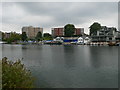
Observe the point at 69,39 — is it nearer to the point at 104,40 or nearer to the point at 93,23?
the point at 93,23

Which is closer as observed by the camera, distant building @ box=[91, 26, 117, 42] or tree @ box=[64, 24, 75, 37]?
distant building @ box=[91, 26, 117, 42]

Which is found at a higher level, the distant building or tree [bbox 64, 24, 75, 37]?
tree [bbox 64, 24, 75, 37]

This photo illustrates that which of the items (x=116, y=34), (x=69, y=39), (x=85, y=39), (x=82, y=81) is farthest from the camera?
(x=69, y=39)

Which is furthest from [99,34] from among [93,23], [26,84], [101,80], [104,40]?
[26,84]

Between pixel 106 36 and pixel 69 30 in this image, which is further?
pixel 69 30

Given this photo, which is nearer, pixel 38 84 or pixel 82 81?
pixel 38 84

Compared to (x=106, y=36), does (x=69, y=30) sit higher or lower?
higher

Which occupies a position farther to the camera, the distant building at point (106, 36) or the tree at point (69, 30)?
the tree at point (69, 30)

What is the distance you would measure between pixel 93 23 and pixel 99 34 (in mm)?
34254

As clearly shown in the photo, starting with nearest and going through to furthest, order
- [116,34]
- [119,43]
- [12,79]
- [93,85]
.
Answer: [12,79], [93,85], [119,43], [116,34]

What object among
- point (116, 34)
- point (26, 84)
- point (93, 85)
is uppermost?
point (116, 34)

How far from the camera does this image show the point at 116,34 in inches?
4365

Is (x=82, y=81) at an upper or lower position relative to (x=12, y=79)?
lower

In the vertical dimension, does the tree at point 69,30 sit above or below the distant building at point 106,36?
above
